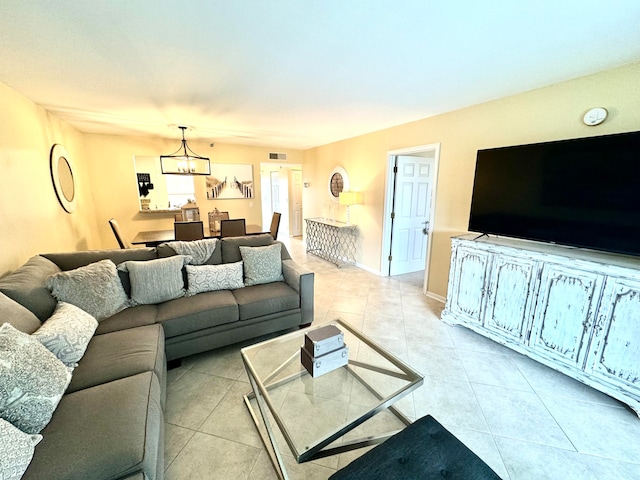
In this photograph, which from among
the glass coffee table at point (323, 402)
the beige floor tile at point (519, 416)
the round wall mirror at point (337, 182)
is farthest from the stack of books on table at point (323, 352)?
the round wall mirror at point (337, 182)

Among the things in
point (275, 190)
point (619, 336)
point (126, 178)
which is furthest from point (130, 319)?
point (275, 190)

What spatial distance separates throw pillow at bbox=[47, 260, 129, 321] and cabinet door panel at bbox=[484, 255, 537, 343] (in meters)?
3.33

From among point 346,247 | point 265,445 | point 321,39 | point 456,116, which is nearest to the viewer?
point 265,445

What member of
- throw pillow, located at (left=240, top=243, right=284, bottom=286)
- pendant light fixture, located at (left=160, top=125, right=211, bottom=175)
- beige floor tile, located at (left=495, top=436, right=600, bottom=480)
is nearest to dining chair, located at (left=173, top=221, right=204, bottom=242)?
pendant light fixture, located at (left=160, top=125, right=211, bottom=175)

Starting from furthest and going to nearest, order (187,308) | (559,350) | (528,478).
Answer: (187,308)
(559,350)
(528,478)

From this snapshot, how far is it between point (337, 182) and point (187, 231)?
3035mm

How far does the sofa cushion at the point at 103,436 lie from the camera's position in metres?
0.92

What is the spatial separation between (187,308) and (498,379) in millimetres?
2632

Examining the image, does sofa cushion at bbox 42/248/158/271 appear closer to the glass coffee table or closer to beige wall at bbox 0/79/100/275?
beige wall at bbox 0/79/100/275

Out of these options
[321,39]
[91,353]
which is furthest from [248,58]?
[91,353]

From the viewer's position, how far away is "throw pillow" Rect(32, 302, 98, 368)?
1.40m

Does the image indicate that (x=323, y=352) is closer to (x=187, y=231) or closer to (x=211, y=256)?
(x=211, y=256)

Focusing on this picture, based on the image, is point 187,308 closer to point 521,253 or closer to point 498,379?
point 498,379

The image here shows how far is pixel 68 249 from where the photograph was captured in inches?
131
